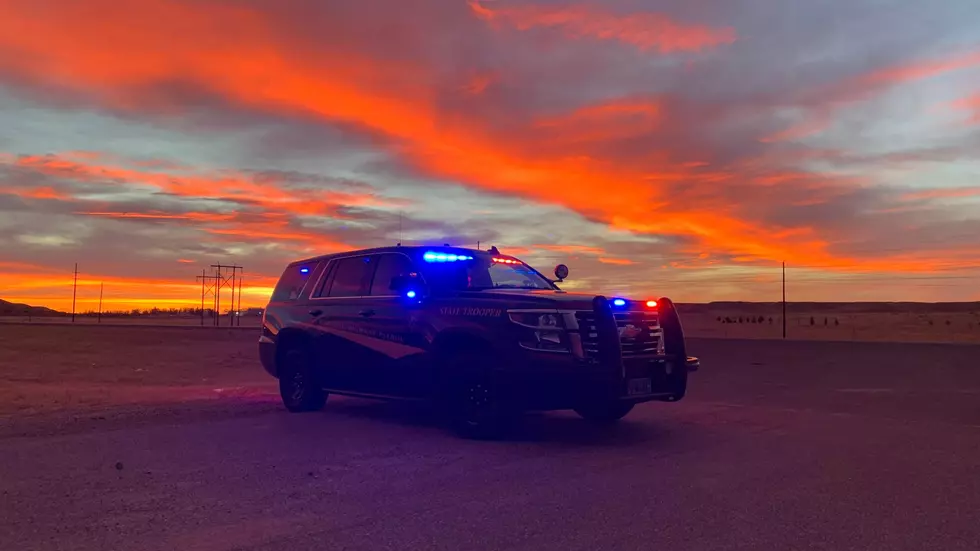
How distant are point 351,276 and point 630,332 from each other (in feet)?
13.4

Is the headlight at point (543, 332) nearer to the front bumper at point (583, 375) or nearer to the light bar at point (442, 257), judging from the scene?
the front bumper at point (583, 375)

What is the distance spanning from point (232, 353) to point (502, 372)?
2089 centimetres

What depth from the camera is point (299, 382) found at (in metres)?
11.5

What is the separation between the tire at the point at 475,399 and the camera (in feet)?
28.7

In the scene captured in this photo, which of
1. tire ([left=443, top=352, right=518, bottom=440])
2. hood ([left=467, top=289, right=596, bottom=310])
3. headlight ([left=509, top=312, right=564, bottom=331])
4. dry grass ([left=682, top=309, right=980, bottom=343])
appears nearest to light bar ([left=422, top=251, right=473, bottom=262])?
hood ([left=467, top=289, right=596, bottom=310])

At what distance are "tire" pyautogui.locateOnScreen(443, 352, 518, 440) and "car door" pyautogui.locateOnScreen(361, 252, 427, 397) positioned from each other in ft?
1.84

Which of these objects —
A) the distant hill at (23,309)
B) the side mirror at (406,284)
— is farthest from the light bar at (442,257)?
the distant hill at (23,309)

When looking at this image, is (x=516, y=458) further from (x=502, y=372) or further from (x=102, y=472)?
(x=102, y=472)

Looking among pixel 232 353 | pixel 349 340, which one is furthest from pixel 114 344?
pixel 349 340

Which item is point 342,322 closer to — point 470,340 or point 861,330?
point 470,340

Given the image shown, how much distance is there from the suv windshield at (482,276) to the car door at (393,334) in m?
0.39

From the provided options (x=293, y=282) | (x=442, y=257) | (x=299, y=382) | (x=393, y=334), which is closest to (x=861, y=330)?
(x=293, y=282)

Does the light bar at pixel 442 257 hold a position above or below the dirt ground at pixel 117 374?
above

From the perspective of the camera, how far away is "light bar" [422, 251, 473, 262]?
10.1 meters
